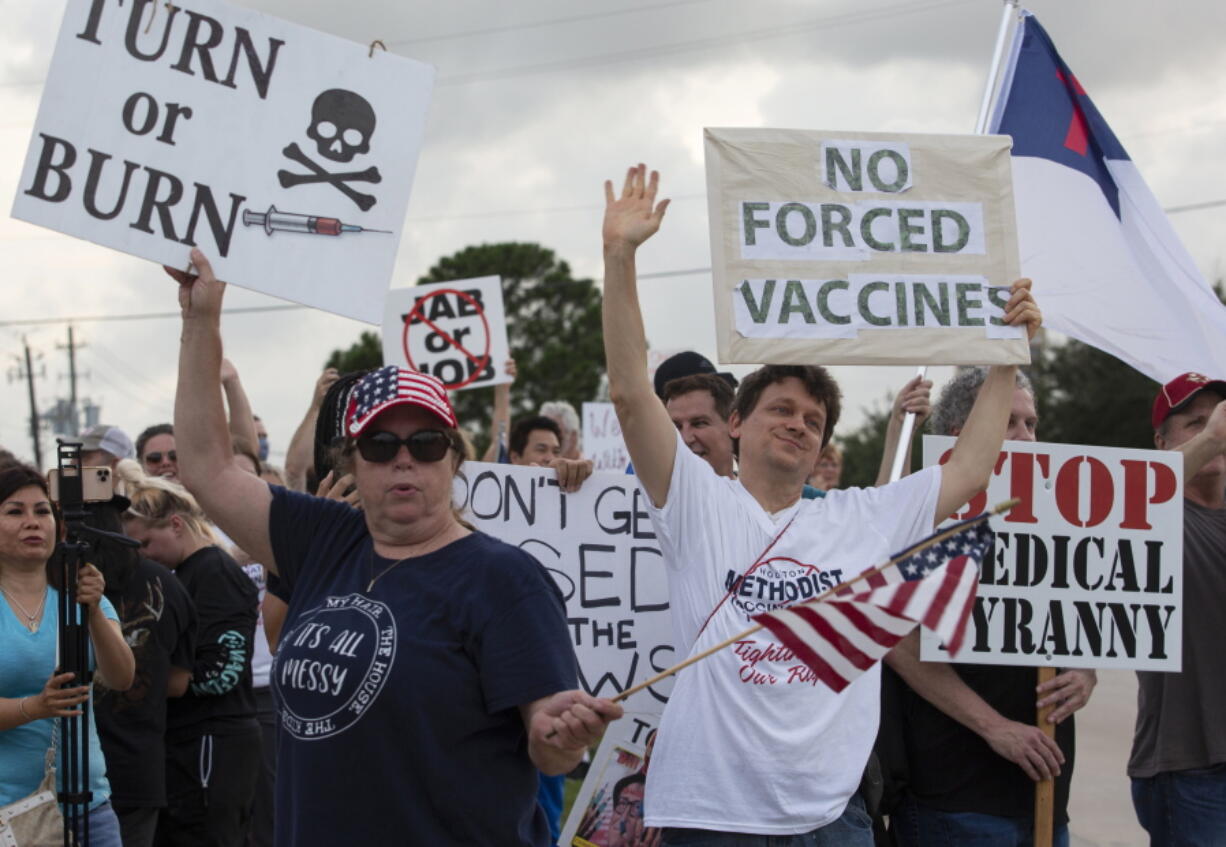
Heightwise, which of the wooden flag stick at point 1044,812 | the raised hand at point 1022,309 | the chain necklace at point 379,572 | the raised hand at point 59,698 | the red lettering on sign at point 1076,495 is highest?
the raised hand at point 1022,309

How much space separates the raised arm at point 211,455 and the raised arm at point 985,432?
5.83ft

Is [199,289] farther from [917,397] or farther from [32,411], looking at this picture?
[32,411]

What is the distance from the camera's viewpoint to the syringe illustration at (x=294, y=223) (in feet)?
12.3

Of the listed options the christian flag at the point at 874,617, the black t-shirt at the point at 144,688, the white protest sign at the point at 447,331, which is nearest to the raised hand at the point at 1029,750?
the christian flag at the point at 874,617

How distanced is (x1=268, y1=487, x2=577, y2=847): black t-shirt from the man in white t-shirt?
582 millimetres

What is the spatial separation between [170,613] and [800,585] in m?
2.92

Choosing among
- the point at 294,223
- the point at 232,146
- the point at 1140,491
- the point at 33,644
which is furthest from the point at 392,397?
the point at 1140,491

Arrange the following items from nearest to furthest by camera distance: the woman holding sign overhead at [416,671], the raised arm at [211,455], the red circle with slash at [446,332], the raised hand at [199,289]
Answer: the woman holding sign overhead at [416,671]
the raised arm at [211,455]
the raised hand at [199,289]
the red circle with slash at [446,332]

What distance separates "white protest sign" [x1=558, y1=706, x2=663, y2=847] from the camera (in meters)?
4.31

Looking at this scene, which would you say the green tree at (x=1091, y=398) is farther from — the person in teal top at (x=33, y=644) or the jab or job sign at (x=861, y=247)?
the person in teal top at (x=33, y=644)

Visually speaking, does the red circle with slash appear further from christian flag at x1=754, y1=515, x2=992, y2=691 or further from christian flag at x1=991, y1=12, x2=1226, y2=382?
christian flag at x1=754, y1=515, x2=992, y2=691

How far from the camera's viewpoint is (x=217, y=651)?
18.8ft

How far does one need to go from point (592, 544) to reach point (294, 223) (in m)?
1.67

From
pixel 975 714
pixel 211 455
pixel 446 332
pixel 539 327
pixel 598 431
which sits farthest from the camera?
pixel 539 327
